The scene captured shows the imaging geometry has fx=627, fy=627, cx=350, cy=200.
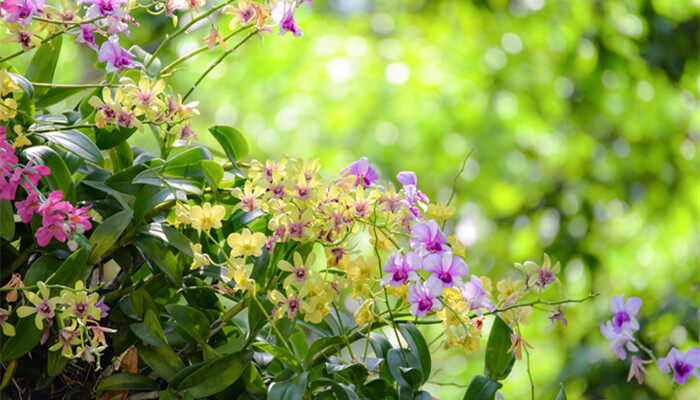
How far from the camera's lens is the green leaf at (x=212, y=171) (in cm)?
38

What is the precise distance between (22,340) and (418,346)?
0.23m

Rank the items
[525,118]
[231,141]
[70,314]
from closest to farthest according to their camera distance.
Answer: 1. [70,314]
2. [231,141]
3. [525,118]

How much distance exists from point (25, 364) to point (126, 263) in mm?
84

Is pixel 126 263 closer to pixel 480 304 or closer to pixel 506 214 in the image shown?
pixel 480 304

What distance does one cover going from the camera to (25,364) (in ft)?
1.27

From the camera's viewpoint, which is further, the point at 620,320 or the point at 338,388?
the point at 620,320

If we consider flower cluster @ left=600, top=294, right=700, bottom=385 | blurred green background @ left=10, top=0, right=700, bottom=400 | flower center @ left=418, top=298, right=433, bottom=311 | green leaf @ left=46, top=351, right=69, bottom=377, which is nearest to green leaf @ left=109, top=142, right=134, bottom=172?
green leaf @ left=46, top=351, right=69, bottom=377

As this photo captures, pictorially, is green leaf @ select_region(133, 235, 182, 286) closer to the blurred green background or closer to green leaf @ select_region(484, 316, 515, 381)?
green leaf @ select_region(484, 316, 515, 381)

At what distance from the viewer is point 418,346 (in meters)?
0.38

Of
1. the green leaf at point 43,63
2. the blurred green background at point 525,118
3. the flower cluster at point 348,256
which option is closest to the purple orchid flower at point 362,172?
the flower cluster at point 348,256

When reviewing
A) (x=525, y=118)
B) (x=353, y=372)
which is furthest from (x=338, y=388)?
(x=525, y=118)

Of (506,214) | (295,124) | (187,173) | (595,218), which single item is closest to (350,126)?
(295,124)

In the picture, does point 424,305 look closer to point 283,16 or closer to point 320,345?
point 320,345

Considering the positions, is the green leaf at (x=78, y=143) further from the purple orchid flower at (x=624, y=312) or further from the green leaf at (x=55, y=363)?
the purple orchid flower at (x=624, y=312)
